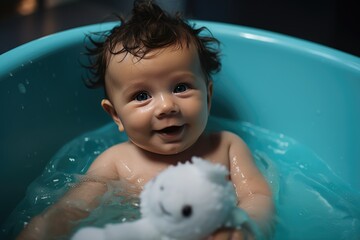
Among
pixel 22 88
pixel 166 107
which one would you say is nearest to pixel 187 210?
pixel 166 107

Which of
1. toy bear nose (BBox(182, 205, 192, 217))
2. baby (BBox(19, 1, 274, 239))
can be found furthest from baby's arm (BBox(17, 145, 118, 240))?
toy bear nose (BBox(182, 205, 192, 217))

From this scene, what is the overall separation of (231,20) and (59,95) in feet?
3.07

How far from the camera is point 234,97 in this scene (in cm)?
145

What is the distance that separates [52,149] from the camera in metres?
1.32

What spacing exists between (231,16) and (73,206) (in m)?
1.27

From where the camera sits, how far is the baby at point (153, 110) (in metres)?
1.02

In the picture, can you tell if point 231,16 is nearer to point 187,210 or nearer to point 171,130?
point 171,130

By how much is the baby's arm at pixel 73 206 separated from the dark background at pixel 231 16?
92 centimetres

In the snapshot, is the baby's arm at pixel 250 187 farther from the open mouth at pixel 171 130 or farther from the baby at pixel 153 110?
the open mouth at pixel 171 130

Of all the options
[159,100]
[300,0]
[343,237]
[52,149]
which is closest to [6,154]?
[52,149]

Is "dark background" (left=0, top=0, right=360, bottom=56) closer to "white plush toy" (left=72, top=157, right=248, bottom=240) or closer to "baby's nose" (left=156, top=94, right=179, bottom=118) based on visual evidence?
"baby's nose" (left=156, top=94, right=179, bottom=118)

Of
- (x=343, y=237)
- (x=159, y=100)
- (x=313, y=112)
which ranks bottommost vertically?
(x=343, y=237)

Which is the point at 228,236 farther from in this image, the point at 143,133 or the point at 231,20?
the point at 231,20

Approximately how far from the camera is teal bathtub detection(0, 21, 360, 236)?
1203mm
